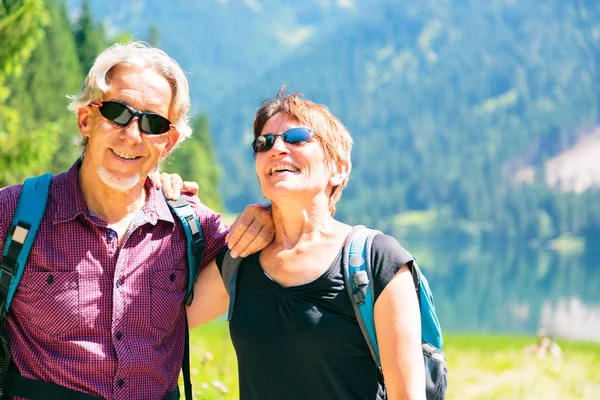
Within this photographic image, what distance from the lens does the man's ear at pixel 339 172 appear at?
3.68 metres

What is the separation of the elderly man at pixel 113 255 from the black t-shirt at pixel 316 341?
1.26 ft

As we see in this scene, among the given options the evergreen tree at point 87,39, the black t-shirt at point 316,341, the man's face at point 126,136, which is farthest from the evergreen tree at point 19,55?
the evergreen tree at point 87,39

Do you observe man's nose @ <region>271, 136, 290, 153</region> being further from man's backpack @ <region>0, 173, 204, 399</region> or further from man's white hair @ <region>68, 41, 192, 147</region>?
man's backpack @ <region>0, 173, 204, 399</region>

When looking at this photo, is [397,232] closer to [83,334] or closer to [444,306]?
[444,306]

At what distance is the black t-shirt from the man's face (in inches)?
34.1

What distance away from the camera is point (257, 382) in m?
3.39

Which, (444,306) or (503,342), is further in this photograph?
(444,306)

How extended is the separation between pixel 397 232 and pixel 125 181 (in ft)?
560

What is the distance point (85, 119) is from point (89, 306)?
2.95ft

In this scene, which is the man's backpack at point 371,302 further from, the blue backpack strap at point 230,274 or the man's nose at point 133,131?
the man's nose at point 133,131

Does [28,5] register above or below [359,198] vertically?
below

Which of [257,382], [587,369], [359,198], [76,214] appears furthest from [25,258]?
[359,198]

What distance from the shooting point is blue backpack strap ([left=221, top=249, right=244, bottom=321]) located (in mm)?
3523

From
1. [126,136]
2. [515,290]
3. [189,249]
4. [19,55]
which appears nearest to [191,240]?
[189,249]
